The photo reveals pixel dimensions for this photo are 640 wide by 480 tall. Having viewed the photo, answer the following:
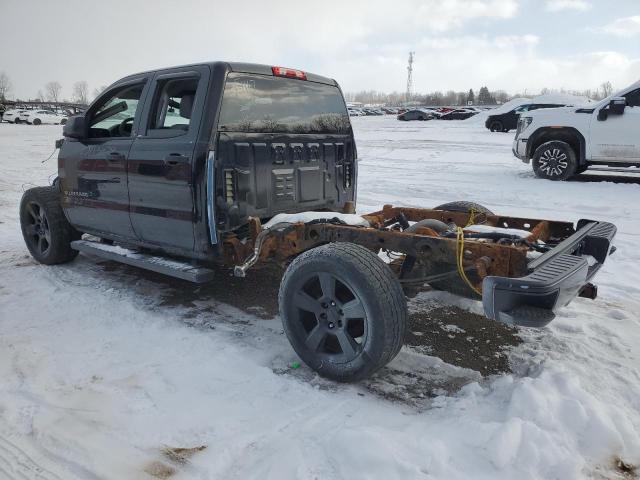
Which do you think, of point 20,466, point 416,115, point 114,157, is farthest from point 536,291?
point 416,115

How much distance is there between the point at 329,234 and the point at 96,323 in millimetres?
1932

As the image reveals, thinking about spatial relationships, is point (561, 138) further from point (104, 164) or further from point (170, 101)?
point (104, 164)

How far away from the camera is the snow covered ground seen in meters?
2.40

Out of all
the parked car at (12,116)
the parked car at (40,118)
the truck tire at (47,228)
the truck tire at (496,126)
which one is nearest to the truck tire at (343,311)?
the truck tire at (47,228)

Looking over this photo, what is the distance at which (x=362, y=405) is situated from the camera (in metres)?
2.90

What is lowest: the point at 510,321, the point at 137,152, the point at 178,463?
the point at 178,463

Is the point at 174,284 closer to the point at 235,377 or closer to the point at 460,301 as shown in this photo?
the point at 235,377

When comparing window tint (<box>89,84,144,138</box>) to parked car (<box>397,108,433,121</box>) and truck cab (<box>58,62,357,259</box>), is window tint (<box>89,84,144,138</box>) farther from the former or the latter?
parked car (<box>397,108,433,121</box>)

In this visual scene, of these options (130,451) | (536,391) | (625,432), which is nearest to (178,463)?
(130,451)

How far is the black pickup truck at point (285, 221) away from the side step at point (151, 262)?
17 mm

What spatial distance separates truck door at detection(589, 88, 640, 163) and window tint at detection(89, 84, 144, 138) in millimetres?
9279

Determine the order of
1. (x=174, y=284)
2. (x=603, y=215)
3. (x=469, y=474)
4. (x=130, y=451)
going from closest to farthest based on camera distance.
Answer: (x=469, y=474), (x=130, y=451), (x=174, y=284), (x=603, y=215)

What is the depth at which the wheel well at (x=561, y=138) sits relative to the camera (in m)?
10.8

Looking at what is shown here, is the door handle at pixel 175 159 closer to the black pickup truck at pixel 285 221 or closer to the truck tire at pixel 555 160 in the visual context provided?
the black pickup truck at pixel 285 221
